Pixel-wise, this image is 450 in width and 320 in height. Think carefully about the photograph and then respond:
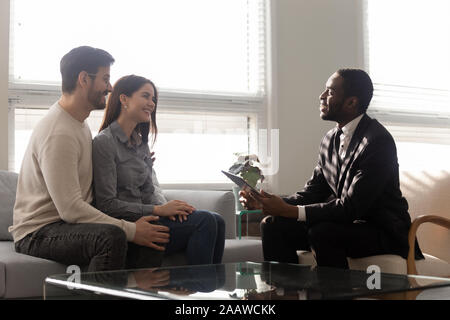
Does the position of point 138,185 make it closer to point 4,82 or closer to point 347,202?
point 347,202

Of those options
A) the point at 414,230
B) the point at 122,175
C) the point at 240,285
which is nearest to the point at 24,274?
the point at 122,175

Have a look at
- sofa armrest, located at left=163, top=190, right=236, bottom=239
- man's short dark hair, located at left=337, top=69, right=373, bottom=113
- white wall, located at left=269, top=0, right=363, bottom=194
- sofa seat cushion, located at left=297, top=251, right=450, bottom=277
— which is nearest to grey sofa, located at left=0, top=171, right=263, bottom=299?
sofa armrest, located at left=163, top=190, right=236, bottom=239

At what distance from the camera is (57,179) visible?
9.98 feet

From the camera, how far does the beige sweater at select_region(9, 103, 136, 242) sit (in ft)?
10.0

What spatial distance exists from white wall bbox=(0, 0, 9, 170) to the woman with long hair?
3.79ft

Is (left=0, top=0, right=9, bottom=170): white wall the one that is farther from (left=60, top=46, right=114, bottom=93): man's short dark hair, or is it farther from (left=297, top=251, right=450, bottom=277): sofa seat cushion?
(left=297, top=251, right=450, bottom=277): sofa seat cushion

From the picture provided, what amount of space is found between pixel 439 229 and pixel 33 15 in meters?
3.05

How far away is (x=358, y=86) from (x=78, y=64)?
1.47 metres

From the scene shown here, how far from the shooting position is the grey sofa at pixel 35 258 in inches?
118

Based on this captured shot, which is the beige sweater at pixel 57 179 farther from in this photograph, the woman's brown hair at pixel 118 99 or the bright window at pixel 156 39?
the bright window at pixel 156 39

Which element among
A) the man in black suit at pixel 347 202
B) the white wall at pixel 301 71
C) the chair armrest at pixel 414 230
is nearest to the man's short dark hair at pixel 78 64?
the man in black suit at pixel 347 202

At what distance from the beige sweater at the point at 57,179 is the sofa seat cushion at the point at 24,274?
19 centimetres
